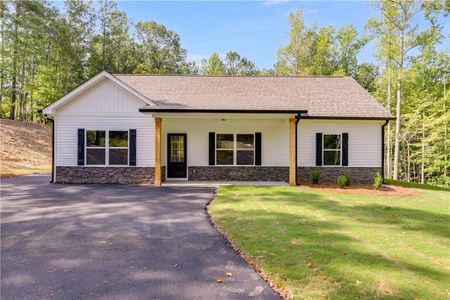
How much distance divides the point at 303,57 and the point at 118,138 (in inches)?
863

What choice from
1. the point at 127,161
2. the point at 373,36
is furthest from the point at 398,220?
the point at 373,36

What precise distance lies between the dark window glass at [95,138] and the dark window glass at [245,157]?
5.98m

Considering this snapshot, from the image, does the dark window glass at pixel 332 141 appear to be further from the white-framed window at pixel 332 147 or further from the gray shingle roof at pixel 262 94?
the gray shingle roof at pixel 262 94

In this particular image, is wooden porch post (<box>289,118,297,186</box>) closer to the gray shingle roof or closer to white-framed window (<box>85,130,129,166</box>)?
the gray shingle roof

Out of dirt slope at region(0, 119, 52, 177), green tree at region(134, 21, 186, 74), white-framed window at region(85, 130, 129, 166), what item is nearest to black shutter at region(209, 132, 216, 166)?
white-framed window at region(85, 130, 129, 166)

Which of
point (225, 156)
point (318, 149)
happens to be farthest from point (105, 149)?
point (318, 149)

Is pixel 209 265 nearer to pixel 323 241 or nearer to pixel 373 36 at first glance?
pixel 323 241

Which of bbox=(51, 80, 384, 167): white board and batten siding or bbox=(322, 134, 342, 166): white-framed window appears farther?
bbox=(322, 134, 342, 166): white-framed window

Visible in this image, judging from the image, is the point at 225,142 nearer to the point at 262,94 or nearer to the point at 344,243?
the point at 262,94

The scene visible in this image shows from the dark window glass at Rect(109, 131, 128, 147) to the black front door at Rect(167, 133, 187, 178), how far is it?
6.51 feet

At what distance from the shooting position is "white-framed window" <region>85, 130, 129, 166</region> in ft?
42.1

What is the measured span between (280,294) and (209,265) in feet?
3.99

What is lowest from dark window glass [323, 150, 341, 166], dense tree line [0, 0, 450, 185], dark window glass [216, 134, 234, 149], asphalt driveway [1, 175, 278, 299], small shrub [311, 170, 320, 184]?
asphalt driveway [1, 175, 278, 299]

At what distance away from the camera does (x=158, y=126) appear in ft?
40.1
